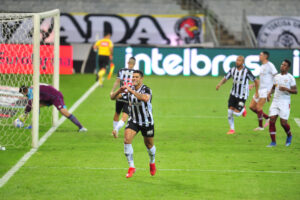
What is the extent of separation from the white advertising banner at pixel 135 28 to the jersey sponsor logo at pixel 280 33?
3405mm

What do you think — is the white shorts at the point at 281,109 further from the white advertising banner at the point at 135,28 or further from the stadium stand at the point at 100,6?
the stadium stand at the point at 100,6

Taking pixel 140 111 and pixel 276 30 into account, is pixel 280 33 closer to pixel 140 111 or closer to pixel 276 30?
pixel 276 30

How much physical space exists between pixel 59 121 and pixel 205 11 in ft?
63.1

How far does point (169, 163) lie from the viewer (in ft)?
38.3

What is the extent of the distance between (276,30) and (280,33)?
272 mm

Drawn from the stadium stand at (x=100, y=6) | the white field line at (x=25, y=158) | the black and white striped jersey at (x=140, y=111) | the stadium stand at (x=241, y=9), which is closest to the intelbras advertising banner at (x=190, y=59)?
the stadium stand at (x=100, y=6)

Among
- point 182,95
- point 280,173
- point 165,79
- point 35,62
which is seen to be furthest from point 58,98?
point 165,79

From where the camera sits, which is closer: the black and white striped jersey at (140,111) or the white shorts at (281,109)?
the black and white striped jersey at (140,111)

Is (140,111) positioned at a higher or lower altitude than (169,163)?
higher

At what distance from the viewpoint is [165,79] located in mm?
27125

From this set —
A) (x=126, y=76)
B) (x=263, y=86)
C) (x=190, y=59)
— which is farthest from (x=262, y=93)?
(x=190, y=59)

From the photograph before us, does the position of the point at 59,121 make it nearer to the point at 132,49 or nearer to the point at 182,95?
the point at 182,95

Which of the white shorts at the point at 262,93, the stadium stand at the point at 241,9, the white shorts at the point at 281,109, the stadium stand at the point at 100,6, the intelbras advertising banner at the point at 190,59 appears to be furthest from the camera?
the stadium stand at the point at 241,9

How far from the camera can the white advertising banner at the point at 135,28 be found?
3325 centimetres
